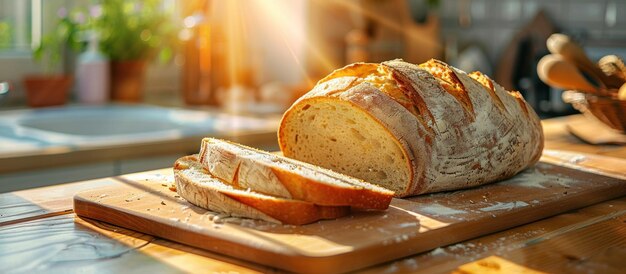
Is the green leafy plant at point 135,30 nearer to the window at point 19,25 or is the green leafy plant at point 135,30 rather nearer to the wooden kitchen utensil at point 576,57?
the window at point 19,25

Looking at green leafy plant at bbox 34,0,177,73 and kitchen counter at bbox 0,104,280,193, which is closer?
kitchen counter at bbox 0,104,280,193

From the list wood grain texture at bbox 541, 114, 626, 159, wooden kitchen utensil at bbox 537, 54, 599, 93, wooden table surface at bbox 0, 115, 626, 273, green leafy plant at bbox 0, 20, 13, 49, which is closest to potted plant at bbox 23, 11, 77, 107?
green leafy plant at bbox 0, 20, 13, 49

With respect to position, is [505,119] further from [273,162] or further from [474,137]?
[273,162]

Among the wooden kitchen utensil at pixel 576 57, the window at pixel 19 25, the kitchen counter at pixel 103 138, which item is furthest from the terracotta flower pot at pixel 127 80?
the wooden kitchen utensil at pixel 576 57

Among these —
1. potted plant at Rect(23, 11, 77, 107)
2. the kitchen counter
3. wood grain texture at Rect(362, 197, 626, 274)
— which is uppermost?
wood grain texture at Rect(362, 197, 626, 274)

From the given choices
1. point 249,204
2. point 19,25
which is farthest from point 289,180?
point 19,25

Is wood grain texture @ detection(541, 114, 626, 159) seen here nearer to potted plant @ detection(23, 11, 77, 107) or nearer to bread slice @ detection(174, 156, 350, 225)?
bread slice @ detection(174, 156, 350, 225)
